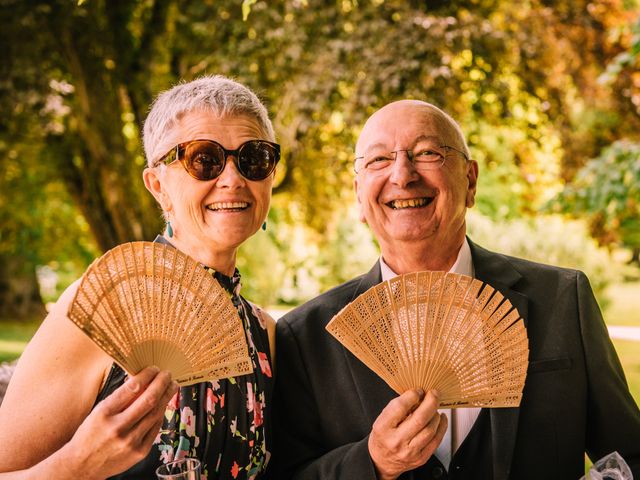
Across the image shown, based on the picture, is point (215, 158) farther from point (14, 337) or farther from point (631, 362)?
point (14, 337)

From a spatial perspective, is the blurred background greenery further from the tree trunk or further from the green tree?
the tree trunk

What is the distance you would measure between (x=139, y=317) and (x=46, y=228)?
44.7 feet

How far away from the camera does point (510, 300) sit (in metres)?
2.79

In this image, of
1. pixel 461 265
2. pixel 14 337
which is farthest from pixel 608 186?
pixel 14 337

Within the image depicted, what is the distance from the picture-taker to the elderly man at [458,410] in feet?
8.48

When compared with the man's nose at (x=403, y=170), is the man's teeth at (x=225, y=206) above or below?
below

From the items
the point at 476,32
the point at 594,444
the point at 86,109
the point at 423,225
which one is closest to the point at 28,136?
the point at 86,109

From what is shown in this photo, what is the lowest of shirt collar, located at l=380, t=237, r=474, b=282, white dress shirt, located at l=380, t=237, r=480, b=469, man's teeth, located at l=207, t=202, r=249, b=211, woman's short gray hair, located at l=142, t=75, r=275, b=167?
white dress shirt, located at l=380, t=237, r=480, b=469

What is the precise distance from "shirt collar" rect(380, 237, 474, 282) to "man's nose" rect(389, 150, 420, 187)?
395 mm

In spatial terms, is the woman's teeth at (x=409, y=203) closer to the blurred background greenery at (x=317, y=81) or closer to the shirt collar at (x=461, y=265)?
the shirt collar at (x=461, y=265)

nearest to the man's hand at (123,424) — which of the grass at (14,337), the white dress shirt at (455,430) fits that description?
the white dress shirt at (455,430)

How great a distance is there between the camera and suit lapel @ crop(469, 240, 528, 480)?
2488 millimetres

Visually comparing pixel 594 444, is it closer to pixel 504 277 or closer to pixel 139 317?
pixel 504 277

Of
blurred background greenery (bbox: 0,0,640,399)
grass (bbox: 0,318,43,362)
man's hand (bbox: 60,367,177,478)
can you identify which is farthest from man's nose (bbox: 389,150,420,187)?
grass (bbox: 0,318,43,362)
